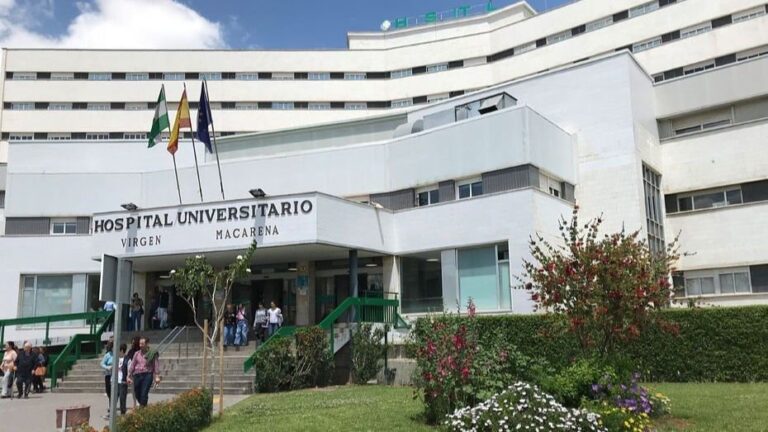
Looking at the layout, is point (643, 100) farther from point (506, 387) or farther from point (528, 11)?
point (528, 11)

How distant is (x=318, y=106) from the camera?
53.4 metres

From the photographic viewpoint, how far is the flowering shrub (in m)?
9.75

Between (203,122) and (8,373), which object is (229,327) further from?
(203,122)

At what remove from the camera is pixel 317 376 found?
65.7ft

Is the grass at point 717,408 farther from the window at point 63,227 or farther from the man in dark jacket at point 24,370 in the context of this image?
the window at point 63,227

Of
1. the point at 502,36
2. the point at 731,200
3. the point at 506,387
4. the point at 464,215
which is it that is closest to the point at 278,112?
the point at 502,36

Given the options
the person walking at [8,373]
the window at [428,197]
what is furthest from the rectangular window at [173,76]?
the person walking at [8,373]

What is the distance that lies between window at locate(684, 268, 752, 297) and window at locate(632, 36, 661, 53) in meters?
21.8

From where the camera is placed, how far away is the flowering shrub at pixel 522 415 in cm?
975

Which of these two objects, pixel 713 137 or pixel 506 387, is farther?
pixel 713 137

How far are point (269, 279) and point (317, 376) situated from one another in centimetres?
822

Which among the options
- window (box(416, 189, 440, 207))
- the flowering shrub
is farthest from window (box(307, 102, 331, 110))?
the flowering shrub

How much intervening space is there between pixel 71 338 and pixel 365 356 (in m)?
10.9

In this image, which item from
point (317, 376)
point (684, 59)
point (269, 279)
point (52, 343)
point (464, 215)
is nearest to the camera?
point (317, 376)
